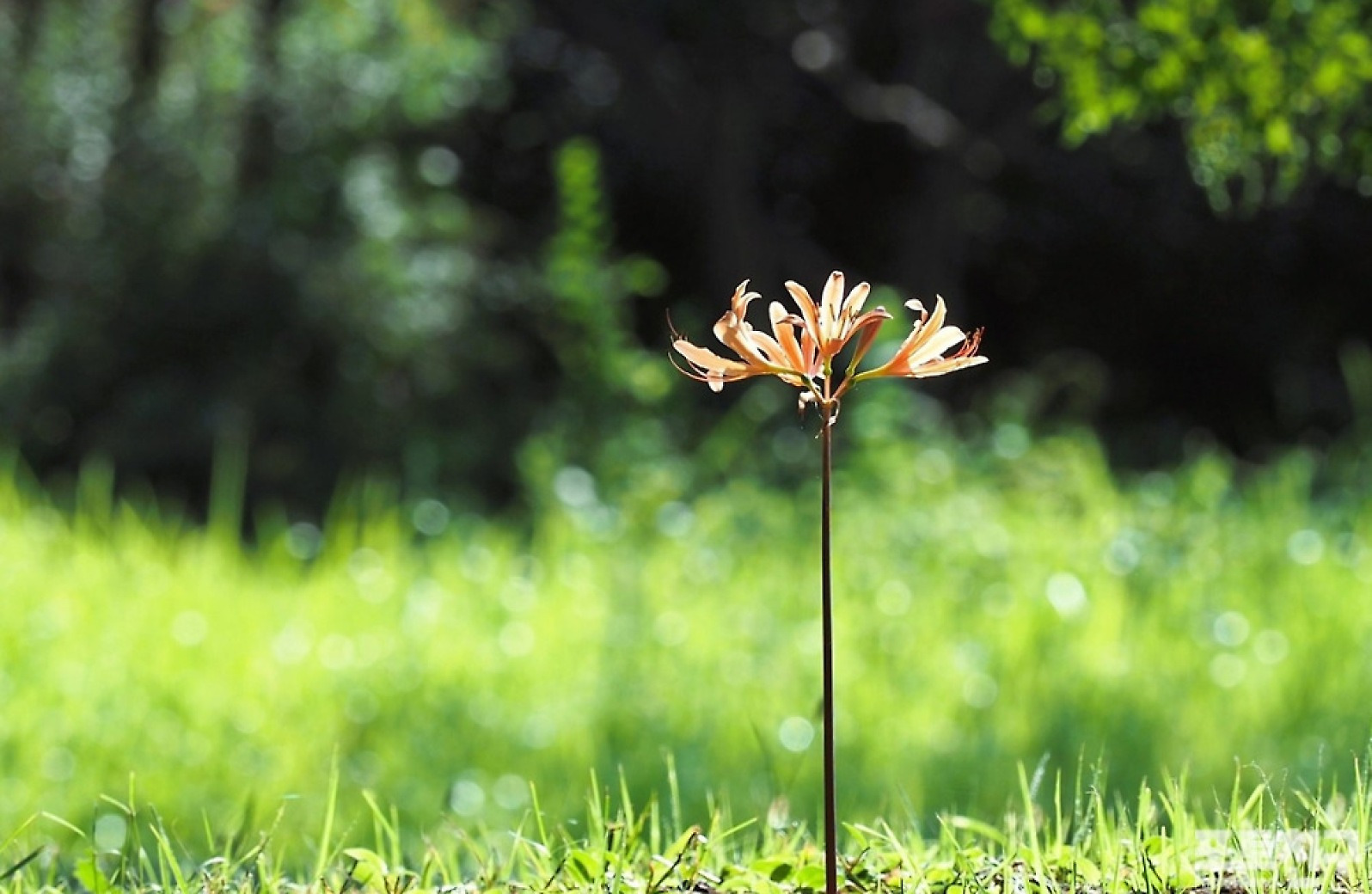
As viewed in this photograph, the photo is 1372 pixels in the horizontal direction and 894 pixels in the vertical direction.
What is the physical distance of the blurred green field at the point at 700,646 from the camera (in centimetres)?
352

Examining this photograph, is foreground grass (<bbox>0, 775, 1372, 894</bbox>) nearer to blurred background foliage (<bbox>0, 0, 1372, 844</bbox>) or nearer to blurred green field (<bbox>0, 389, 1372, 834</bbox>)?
blurred background foliage (<bbox>0, 0, 1372, 844</bbox>)

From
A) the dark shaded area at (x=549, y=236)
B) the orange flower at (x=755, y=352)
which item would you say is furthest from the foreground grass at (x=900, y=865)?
the dark shaded area at (x=549, y=236)

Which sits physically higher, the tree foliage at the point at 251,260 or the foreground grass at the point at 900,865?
the tree foliage at the point at 251,260

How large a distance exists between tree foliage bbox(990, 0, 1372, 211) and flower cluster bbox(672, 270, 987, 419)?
4.17 ft

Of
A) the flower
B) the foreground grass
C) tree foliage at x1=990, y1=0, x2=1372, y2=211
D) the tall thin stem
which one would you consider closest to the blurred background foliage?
tree foliage at x1=990, y1=0, x2=1372, y2=211

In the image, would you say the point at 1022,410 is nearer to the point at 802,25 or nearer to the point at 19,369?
the point at 802,25

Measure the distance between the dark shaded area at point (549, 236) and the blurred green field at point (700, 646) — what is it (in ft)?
3.08

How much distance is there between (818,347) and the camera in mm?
1279

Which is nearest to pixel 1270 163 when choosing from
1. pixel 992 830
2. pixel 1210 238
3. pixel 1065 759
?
pixel 1065 759

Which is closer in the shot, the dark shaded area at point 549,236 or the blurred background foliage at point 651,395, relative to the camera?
the blurred background foliage at point 651,395

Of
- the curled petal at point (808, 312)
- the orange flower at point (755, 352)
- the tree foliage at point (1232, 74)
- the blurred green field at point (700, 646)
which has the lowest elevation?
the blurred green field at point (700, 646)

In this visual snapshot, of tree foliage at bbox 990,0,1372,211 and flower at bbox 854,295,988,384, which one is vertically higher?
tree foliage at bbox 990,0,1372,211

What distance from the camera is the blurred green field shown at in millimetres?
3523

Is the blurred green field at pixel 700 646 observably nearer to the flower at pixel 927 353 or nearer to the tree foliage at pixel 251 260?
the tree foliage at pixel 251 260
